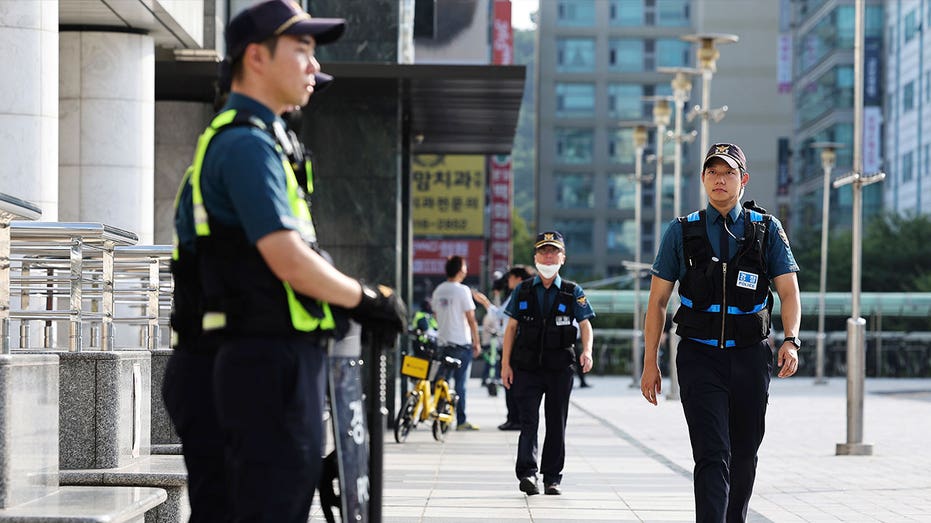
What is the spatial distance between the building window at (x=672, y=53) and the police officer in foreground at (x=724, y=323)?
347 ft

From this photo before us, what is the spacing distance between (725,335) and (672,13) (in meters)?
108

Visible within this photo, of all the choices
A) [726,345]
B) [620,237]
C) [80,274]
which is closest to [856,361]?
[726,345]

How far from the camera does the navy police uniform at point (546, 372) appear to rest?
38.1 feet

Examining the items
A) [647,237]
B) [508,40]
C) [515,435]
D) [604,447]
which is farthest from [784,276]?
[647,237]

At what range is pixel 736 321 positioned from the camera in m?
7.77

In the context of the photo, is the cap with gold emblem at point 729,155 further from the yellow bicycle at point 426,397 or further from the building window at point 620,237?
the building window at point 620,237

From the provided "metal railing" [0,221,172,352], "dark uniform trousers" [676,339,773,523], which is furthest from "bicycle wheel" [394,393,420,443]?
"dark uniform trousers" [676,339,773,523]

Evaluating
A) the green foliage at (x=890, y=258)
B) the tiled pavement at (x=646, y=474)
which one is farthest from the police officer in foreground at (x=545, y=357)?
the green foliage at (x=890, y=258)

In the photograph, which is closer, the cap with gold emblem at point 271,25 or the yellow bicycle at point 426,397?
the cap with gold emblem at point 271,25

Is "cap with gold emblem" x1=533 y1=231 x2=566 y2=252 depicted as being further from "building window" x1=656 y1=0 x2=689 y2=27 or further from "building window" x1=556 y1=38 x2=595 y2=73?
"building window" x1=556 y1=38 x2=595 y2=73

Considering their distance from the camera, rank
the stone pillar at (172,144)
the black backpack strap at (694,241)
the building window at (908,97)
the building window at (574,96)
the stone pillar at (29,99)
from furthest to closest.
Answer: the building window at (574,96) → the building window at (908,97) → the stone pillar at (172,144) → the stone pillar at (29,99) → the black backpack strap at (694,241)

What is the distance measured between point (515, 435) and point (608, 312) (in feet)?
119

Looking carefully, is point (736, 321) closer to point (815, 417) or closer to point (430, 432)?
point (430, 432)

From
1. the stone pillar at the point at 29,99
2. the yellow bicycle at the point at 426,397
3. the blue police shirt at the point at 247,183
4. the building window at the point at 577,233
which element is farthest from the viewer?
the building window at the point at 577,233
